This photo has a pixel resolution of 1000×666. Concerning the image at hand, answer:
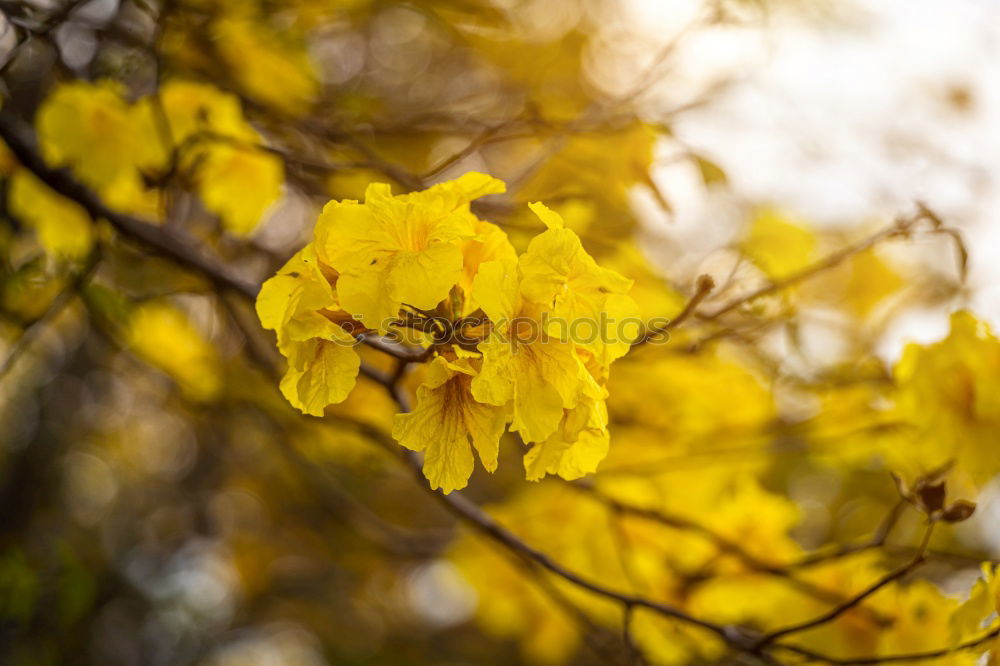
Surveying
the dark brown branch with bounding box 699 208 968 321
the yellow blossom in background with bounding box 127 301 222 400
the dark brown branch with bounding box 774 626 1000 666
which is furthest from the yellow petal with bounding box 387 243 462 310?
the yellow blossom in background with bounding box 127 301 222 400

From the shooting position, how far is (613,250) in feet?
7.43

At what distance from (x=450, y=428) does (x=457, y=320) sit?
0.17m

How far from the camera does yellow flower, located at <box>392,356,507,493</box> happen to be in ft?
3.92

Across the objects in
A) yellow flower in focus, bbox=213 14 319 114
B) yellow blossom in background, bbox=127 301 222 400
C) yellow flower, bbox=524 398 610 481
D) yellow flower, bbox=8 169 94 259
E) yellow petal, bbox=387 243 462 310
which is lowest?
yellow blossom in background, bbox=127 301 222 400

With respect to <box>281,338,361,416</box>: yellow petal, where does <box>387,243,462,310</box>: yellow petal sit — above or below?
above

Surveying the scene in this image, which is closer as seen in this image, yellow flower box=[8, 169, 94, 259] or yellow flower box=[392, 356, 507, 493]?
yellow flower box=[392, 356, 507, 493]

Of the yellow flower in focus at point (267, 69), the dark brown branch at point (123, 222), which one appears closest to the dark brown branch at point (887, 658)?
the dark brown branch at point (123, 222)

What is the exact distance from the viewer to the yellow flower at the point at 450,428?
120cm

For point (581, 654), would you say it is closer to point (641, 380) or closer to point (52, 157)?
point (641, 380)

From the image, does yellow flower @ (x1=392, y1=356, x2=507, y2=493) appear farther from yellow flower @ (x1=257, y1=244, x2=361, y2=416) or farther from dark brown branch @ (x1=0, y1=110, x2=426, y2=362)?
dark brown branch @ (x1=0, y1=110, x2=426, y2=362)

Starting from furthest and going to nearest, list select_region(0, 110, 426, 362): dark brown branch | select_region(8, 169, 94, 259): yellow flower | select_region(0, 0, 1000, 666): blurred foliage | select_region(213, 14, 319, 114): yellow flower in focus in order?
select_region(213, 14, 319, 114): yellow flower in focus, select_region(8, 169, 94, 259): yellow flower, select_region(0, 110, 426, 362): dark brown branch, select_region(0, 0, 1000, 666): blurred foliage
